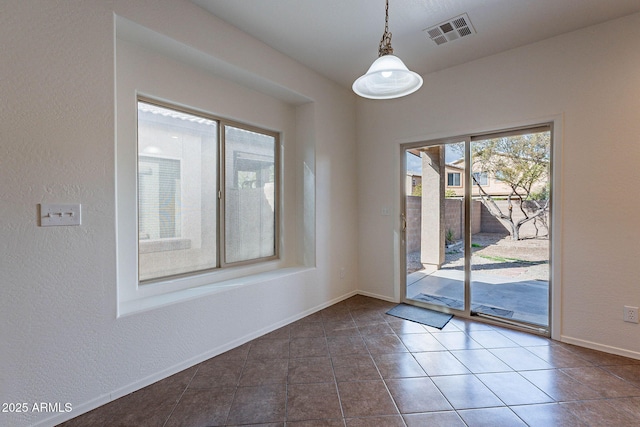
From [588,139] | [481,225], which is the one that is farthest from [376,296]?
[588,139]

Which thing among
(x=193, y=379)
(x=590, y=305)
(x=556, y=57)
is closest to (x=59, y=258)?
(x=193, y=379)

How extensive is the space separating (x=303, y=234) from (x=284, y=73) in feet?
6.09

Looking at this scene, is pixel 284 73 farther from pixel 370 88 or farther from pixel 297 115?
pixel 370 88

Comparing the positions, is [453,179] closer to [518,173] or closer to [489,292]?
[518,173]

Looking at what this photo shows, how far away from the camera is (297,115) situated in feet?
11.8

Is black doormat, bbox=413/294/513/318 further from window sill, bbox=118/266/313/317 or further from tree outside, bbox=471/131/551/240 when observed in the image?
window sill, bbox=118/266/313/317

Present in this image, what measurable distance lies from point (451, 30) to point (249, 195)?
255 cm

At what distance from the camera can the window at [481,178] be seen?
3.11 meters

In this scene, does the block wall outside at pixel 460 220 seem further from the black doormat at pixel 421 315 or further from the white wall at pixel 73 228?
the white wall at pixel 73 228

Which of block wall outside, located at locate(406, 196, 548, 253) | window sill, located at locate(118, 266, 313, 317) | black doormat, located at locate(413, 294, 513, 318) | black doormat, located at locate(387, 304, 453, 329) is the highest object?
block wall outside, located at locate(406, 196, 548, 253)

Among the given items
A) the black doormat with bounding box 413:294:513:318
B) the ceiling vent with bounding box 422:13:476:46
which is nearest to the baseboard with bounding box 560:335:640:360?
the black doormat with bounding box 413:294:513:318

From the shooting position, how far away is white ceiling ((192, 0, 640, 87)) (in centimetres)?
223

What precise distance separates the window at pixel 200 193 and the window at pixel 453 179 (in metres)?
2.10

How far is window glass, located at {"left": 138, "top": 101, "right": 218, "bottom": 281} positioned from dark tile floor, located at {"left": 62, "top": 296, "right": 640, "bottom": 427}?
0.93 metres
